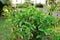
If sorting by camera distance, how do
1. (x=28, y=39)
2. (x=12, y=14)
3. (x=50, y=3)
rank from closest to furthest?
(x=28, y=39), (x=12, y=14), (x=50, y=3)

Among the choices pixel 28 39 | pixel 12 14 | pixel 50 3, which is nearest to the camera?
pixel 28 39

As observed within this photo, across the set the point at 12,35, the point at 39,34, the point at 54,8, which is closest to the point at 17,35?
A: the point at 12,35

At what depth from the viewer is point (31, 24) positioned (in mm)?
3285

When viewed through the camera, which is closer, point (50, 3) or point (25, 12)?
point (25, 12)

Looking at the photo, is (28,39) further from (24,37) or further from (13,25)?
(13,25)

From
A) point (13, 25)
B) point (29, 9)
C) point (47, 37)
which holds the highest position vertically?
point (29, 9)

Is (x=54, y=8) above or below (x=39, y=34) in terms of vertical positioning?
above

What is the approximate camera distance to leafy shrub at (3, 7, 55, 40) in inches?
126

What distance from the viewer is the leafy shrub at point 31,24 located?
3.20 meters

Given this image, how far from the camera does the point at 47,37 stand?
3330 mm

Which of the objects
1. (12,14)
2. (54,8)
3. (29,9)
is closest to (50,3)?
(54,8)

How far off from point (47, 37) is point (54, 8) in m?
0.52

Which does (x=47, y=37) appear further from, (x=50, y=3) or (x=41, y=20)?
(x=50, y=3)

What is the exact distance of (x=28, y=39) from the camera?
10.5 ft
